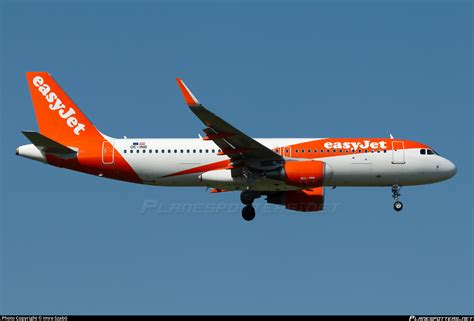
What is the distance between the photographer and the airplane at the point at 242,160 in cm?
5031

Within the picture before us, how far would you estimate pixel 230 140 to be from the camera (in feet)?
161

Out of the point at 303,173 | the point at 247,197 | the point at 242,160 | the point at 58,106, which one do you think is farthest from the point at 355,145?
the point at 58,106

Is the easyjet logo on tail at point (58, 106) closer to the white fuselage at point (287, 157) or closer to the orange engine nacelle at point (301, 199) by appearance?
the white fuselage at point (287, 157)

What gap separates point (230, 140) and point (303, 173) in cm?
438

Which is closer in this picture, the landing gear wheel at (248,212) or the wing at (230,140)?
the wing at (230,140)

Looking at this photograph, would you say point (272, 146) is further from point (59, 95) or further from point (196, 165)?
point (59, 95)

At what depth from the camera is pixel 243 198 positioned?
171 ft

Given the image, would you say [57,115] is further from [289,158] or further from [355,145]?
[355,145]

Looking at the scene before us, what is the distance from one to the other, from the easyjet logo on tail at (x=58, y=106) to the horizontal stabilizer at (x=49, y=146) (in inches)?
69.8

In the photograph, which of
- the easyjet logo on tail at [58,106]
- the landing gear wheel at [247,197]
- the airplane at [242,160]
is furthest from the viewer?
the easyjet logo on tail at [58,106]

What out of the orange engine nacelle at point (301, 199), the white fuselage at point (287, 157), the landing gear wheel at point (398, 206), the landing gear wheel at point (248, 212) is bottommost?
the landing gear wheel at point (248, 212)

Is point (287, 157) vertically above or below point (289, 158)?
above

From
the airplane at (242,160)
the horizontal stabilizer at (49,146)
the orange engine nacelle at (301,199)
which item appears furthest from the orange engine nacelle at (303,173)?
the horizontal stabilizer at (49,146)

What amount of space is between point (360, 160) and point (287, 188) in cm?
443
